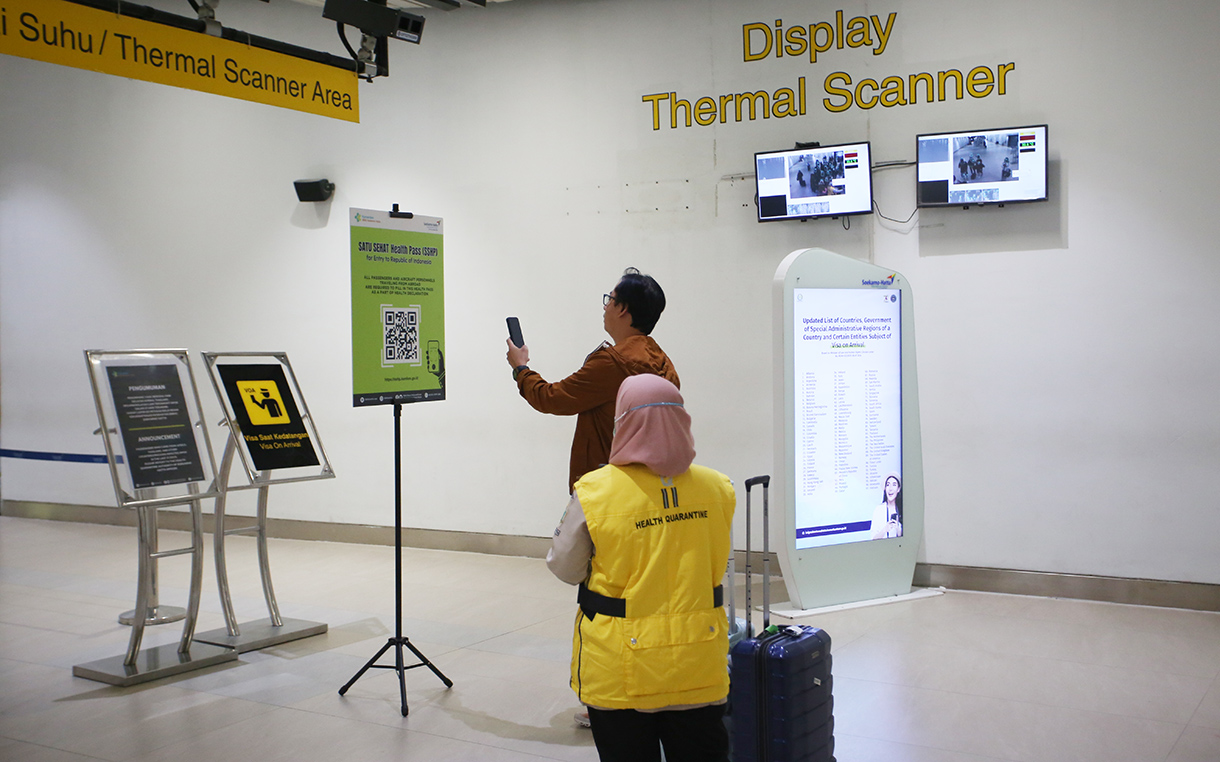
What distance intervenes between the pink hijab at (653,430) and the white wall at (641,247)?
4.07 m

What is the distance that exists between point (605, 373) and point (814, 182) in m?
2.79

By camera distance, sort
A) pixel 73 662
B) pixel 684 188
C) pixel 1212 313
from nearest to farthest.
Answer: pixel 73 662, pixel 1212 313, pixel 684 188

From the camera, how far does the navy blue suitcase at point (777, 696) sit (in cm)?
289

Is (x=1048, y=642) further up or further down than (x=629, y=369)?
further down

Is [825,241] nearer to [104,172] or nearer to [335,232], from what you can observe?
[335,232]

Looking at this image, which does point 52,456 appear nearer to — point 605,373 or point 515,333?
point 515,333

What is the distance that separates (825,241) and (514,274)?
2.26 m

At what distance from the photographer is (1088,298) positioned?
564 centimetres

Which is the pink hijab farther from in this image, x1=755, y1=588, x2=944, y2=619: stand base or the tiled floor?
x1=755, y1=588, x2=944, y2=619: stand base

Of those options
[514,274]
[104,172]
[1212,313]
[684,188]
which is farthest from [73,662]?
[1212,313]

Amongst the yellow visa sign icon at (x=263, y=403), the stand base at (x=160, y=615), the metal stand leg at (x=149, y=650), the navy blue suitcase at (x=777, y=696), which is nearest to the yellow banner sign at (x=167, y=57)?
the yellow visa sign icon at (x=263, y=403)

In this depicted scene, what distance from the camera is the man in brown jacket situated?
153 inches

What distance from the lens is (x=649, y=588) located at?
7.36 feet

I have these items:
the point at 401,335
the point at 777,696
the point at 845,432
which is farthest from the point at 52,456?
the point at 777,696
